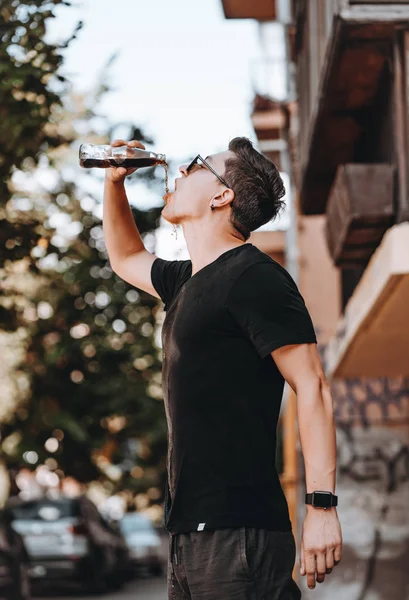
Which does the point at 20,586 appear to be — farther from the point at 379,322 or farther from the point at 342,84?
the point at 342,84

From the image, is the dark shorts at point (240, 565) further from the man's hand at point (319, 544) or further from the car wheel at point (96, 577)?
the car wheel at point (96, 577)

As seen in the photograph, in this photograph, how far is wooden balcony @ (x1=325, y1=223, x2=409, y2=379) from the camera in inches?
262

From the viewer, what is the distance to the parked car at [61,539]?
18.5 m

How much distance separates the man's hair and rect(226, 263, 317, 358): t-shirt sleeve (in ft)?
1.09

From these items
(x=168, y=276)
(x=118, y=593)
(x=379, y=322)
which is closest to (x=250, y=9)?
(x=379, y=322)

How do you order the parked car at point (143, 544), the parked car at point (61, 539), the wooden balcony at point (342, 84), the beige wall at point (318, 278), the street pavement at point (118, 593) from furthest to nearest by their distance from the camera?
the parked car at point (143, 544) < the street pavement at point (118, 593) < the parked car at point (61, 539) < the beige wall at point (318, 278) < the wooden balcony at point (342, 84)

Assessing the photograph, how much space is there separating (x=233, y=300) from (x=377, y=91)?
613 centimetres

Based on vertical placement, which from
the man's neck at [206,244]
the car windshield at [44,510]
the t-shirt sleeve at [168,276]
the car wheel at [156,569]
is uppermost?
the man's neck at [206,244]

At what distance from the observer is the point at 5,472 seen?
970 inches

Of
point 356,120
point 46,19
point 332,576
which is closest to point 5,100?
point 46,19

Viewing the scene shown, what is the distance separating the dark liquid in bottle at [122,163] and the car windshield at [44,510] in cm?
1518

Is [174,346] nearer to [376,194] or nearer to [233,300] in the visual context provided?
[233,300]

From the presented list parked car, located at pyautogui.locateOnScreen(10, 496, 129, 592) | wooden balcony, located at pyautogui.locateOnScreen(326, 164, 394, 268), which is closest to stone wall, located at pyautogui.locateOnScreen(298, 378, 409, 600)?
wooden balcony, located at pyautogui.locateOnScreen(326, 164, 394, 268)

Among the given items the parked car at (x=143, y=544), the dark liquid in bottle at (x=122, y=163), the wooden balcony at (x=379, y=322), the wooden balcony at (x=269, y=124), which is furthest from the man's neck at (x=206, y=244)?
the parked car at (x=143, y=544)
